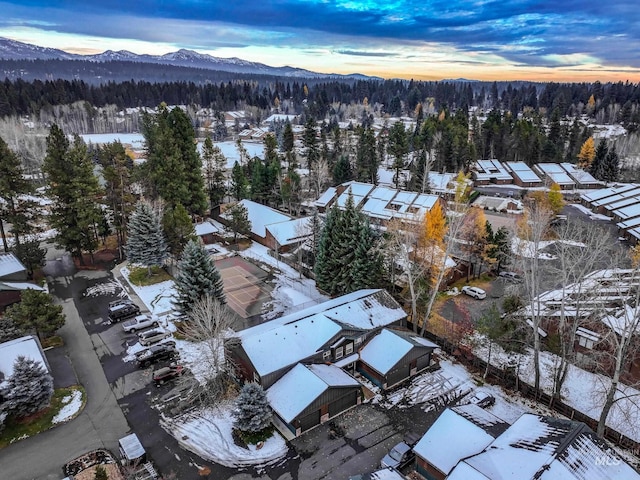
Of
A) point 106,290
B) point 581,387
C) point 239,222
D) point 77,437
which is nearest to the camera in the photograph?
point 77,437

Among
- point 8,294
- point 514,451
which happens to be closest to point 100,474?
point 514,451

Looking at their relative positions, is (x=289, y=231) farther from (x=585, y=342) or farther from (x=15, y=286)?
(x=585, y=342)

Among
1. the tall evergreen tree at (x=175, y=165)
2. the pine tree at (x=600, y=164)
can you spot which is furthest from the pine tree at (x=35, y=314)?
the pine tree at (x=600, y=164)

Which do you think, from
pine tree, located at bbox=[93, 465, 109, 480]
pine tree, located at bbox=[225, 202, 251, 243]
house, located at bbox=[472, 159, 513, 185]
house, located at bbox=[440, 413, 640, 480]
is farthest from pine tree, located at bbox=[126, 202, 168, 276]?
house, located at bbox=[472, 159, 513, 185]

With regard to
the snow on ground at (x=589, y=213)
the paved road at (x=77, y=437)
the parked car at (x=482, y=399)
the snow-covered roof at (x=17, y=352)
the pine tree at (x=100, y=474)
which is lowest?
the paved road at (x=77, y=437)

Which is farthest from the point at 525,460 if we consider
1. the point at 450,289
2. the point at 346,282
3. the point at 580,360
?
the point at 450,289

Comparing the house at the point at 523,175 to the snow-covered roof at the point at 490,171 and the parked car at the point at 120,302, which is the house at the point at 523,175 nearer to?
the snow-covered roof at the point at 490,171
